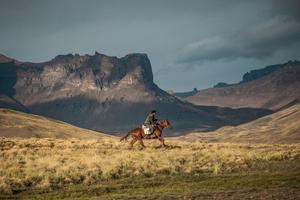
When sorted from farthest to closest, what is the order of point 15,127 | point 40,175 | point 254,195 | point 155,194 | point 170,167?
point 15,127 → point 170,167 → point 40,175 → point 155,194 → point 254,195

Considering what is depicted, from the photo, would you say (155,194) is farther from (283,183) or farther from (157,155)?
(157,155)

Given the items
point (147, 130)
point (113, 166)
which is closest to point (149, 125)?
point (147, 130)

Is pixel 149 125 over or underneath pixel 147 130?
over

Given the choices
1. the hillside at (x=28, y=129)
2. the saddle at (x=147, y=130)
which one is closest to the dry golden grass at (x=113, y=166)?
the saddle at (x=147, y=130)

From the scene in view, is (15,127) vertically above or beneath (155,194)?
above

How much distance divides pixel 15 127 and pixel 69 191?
452ft

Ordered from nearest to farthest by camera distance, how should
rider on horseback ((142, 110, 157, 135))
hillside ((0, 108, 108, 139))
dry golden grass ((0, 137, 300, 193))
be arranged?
1. dry golden grass ((0, 137, 300, 193))
2. rider on horseback ((142, 110, 157, 135))
3. hillside ((0, 108, 108, 139))

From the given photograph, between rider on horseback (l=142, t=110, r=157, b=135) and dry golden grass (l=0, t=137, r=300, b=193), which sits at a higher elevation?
rider on horseback (l=142, t=110, r=157, b=135)

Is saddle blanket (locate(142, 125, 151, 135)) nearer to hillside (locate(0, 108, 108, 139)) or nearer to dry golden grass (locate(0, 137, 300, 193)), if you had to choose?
dry golden grass (locate(0, 137, 300, 193))

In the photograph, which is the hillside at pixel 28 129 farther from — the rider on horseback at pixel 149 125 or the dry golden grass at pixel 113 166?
the dry golden grass at pixel 113 166

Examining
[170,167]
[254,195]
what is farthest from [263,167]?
[254,195]

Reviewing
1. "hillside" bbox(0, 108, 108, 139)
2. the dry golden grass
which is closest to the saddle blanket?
the dry golden grass

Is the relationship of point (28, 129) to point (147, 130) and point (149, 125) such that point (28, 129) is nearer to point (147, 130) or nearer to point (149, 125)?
point (147, 130)

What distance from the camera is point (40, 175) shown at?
26000mm
